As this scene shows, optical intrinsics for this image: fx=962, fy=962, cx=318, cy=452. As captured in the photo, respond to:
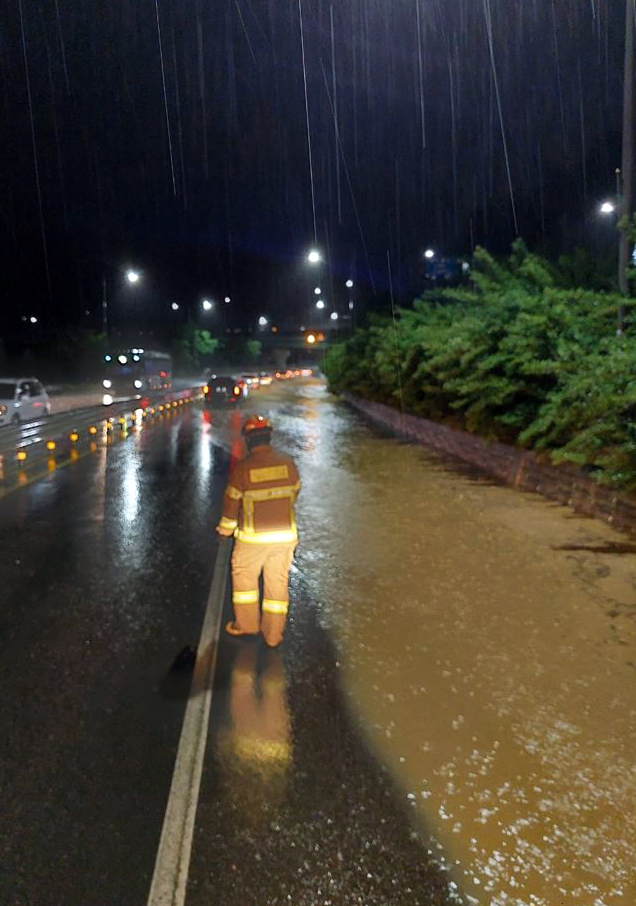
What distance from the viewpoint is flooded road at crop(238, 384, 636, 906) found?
4191mm

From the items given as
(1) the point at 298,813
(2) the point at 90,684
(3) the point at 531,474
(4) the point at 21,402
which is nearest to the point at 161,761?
(1) the point at 298,813

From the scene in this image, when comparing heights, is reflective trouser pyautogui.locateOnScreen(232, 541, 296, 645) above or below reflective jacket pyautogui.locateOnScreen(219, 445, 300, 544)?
below

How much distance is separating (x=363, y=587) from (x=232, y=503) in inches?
106

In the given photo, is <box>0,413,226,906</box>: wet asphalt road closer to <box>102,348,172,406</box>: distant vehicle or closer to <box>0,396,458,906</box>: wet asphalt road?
<box>0,396,458,906</box>: wet asphalt road

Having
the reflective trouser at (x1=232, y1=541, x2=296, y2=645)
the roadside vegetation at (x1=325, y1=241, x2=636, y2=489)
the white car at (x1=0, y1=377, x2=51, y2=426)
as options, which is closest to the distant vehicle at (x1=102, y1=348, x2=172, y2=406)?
the white car at (x1=0, y1=377, x2=51, y2=426)

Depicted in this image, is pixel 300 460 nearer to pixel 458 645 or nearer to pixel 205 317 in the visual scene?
pixel 458 645

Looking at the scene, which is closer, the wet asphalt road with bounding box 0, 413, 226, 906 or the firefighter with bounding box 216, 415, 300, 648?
the wet asphalt road with bounding box 0, 413, 226, 906

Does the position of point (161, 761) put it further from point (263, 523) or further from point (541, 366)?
point (541, 366)

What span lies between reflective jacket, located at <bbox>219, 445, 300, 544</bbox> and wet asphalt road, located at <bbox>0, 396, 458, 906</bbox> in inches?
35.8

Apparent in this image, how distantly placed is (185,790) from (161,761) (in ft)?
1.23

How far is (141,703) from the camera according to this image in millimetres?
5891

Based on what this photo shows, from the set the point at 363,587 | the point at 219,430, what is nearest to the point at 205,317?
the point at 219,430

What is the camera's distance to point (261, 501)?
6.71 m

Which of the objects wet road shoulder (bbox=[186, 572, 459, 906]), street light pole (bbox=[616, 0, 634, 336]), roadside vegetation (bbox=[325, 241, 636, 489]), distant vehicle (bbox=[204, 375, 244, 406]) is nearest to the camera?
wet road shoulder (bbox=[186, 572, 459, 906])
